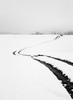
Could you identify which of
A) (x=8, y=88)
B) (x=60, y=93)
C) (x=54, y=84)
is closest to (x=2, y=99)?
(x=8, y=88)

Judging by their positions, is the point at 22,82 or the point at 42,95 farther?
the point at 22,82

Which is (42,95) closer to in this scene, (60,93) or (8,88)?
(60,93)

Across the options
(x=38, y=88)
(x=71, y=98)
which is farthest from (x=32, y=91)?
(x=71, y=98)

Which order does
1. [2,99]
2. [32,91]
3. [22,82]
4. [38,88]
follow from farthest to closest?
1. [22,82]
2. [38,88]
3. [32,91]
4. [2,99]

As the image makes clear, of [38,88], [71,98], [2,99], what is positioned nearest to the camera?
[2,99]

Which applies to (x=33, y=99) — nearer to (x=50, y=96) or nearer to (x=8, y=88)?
(x=50, y=96)

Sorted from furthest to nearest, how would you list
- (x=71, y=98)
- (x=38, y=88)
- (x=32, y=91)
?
(x=38, y=88) < (x=32, y=91) < (x=71, y=98)

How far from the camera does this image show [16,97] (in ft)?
17.9

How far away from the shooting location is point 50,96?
5898 millimetres

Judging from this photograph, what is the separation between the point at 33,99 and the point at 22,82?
220cm

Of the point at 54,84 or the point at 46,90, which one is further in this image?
the point at 54,84

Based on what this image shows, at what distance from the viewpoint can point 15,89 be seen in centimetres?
633

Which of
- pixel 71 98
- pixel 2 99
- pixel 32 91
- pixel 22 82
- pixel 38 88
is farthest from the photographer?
pixel 22 82

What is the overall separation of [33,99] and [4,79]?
9.62 ft
